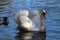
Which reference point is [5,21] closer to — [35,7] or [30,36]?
[30,36]

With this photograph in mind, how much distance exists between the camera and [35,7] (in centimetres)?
1505

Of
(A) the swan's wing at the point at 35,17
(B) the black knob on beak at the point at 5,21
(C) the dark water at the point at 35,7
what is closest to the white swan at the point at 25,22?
(A) the swan's wing at the point at 35,17

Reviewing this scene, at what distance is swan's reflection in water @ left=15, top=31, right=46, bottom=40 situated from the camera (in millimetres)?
10500

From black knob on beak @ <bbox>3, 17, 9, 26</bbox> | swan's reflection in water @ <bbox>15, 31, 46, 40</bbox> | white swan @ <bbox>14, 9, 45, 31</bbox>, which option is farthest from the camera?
black knob on beak @ <bbox>3, 17, 9, 26</bbox>

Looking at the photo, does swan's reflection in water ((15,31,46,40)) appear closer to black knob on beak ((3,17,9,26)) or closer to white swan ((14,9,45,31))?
white swan ((14,9,45,31))

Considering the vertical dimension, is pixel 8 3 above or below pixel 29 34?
above

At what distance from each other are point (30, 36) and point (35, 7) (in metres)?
4.58

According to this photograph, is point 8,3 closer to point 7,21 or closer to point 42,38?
point 7,21

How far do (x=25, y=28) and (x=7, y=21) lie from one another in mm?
1380

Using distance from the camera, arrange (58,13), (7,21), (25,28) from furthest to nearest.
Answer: (58,13), (7,21), (25,28)

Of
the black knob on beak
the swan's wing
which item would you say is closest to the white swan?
the swan's wing

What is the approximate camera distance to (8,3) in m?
16.6

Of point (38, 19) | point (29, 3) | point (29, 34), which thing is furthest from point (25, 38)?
point (29, 3)

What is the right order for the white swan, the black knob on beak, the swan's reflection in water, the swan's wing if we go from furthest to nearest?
1. the black knob on beak
2. the swan's wing
3. the white swan
4. the swan's reflection in water
